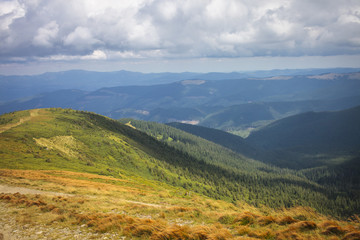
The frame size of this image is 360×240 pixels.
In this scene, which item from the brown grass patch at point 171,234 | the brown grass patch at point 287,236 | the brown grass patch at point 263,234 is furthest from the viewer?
the brown grass patch at point 171,234

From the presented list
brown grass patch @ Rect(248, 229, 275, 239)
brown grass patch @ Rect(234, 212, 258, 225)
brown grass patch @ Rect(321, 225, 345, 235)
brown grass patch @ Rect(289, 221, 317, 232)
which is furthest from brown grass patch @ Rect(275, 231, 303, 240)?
brown grass patch @ Rect(234, 212, 258, 225)

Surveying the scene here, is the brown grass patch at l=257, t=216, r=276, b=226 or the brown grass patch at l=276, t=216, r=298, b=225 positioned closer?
the brown grass patch at l=276, t=216, r=298, b=225

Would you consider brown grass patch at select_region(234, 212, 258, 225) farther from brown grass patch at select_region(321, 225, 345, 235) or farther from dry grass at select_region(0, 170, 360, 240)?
brown grass patch at select_region(321, 225, 345, 235)

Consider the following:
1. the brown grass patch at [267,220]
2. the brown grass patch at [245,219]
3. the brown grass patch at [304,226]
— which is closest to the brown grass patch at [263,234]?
the brown grass patch at [304,226]

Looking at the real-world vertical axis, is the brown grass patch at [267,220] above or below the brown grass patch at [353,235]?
below

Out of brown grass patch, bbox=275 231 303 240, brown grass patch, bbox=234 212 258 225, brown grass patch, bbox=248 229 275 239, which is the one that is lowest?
brown grass patch, bbox=234 212 258 225

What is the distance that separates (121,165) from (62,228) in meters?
88.5

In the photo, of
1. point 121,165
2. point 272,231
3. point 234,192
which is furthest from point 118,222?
point 234,192

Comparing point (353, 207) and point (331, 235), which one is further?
point (353, 207)

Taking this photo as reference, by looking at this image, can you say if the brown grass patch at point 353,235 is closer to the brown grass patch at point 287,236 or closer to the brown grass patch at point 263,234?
the brown grass patch at point 287,236

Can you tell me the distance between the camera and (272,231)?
16594 mm

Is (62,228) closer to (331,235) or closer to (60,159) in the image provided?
(331,235)

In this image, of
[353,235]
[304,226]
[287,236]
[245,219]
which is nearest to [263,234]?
[287,236]

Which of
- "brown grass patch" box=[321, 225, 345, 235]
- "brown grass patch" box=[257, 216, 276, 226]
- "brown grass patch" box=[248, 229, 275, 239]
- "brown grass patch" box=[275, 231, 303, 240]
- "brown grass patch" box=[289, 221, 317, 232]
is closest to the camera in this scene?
"brown grass patch" box=[275, 231, 303, 240]
